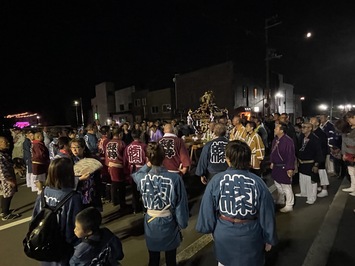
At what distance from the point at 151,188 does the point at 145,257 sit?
1731 mm

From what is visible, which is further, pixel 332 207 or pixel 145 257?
pixel 332 207

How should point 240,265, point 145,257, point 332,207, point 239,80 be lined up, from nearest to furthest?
point 240,265 → point 145,257 → point 332,207 → point 239,80

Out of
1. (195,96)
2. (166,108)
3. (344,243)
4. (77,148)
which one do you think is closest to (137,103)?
(166,108)

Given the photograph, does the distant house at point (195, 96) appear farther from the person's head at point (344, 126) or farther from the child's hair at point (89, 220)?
the child's hair at point (89, 220)

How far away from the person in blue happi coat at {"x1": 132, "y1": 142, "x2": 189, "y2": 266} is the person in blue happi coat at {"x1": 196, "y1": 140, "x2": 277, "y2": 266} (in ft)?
1.60

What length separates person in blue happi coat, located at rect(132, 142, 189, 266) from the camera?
2816 mm

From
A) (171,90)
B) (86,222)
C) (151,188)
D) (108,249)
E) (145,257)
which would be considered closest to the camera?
(86,222)

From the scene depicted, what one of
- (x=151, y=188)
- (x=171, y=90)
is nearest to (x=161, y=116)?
(x=171, y=90)

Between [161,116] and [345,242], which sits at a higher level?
[161,116]

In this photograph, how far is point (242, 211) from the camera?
7.71ft

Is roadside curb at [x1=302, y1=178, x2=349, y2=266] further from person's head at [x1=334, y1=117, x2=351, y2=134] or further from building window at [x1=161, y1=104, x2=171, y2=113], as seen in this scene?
building window at [x1=161, y1=104, x2=171, y2=113]

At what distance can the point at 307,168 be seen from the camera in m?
5.82

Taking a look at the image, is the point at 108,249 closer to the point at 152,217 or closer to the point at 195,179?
the point at 152,217

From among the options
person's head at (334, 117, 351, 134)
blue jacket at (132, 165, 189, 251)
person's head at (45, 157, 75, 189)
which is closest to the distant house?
person's head at (334, 117, 351, 134)
